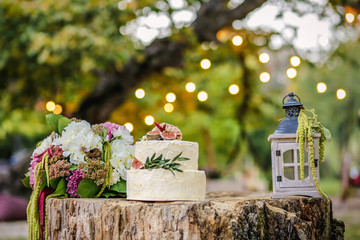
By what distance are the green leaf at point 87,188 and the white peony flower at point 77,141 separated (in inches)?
6.4

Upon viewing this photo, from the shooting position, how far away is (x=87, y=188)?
373 cm

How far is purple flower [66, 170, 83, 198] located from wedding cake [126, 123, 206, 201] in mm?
426

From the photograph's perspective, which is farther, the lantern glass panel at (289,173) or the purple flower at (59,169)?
the lantern glass panel at (289,173)

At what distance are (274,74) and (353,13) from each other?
16880mm

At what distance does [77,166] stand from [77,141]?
19cm

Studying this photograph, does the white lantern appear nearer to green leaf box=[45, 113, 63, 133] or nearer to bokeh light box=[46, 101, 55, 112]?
green leaf box=[45, 113, 63, 133]

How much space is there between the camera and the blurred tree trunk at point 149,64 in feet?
30.3

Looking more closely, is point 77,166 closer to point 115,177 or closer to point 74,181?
point 74,181

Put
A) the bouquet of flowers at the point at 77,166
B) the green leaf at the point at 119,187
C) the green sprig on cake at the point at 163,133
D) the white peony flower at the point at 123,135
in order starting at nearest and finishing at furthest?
the green sprig on cake at the point at 163,133
the bouquet of flowers at the point at 77,166
the green leaf at the point at 119,187
the white peony flower at the point at 123,135

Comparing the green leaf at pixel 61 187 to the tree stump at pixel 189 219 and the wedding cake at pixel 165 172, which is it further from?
the wedding cake at pixel 165 172

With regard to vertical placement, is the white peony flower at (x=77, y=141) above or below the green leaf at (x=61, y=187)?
above

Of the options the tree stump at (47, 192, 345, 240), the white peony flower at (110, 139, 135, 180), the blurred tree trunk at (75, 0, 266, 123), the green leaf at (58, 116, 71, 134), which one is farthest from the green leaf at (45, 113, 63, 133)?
the blurred tree trunk at (75, 0, 266, 123)

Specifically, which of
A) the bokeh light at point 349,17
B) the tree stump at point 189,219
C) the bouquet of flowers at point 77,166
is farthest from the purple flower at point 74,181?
the bokeh light at point 349,17

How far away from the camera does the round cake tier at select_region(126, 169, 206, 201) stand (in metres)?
3.38
